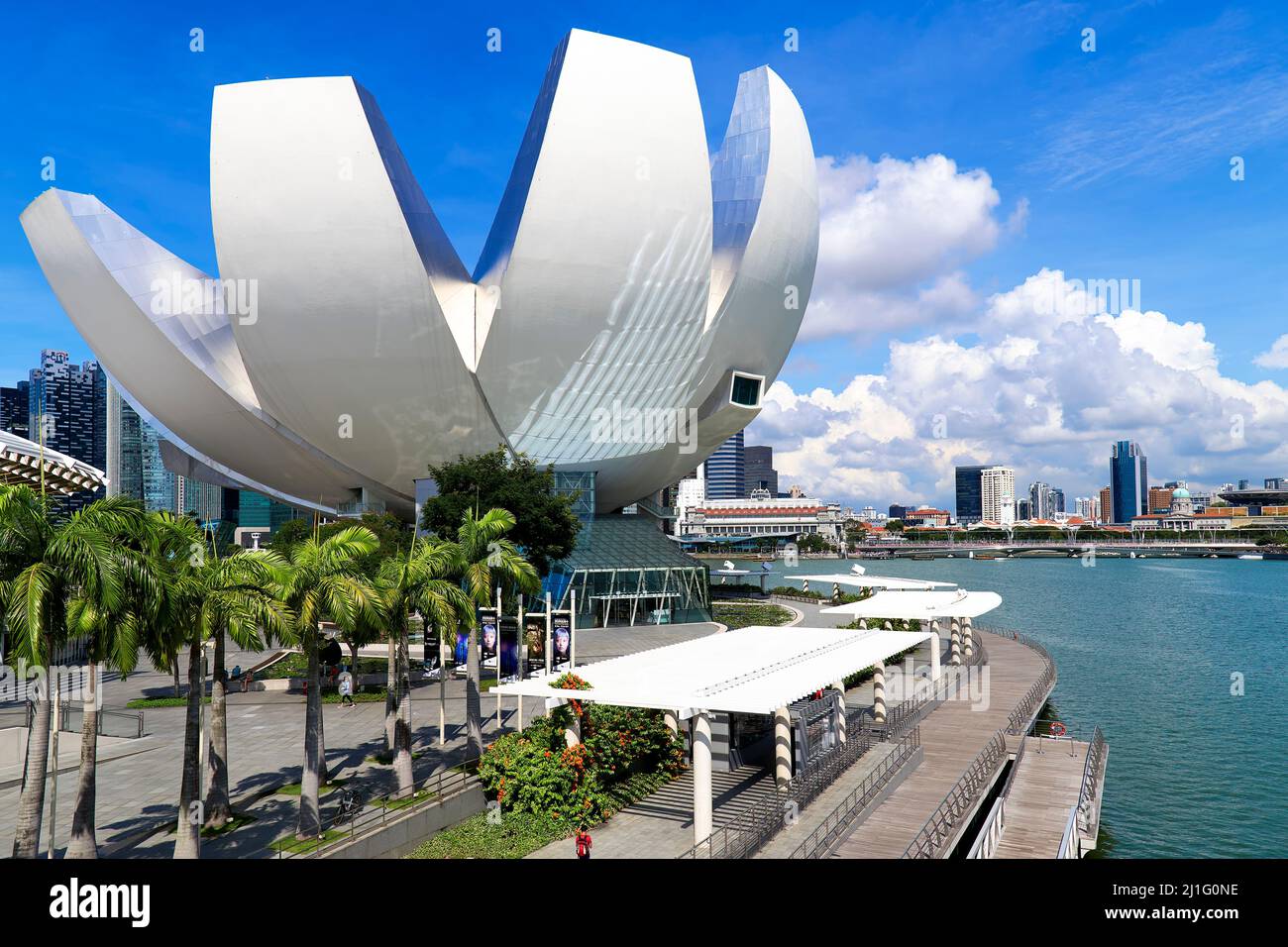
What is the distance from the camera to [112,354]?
41.3m

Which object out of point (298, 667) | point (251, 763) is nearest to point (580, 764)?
point (251, 763)

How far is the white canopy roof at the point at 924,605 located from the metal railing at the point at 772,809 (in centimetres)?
927

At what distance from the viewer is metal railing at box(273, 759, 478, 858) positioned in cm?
1253

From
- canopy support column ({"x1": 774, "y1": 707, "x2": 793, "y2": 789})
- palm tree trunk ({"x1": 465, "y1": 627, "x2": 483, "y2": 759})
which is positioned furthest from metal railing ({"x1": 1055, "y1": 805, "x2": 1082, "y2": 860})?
palm tree trunk ({"x1": 465, "y1": 627, "x2": 483, "y2": 759})

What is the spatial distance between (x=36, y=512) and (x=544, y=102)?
32959mm

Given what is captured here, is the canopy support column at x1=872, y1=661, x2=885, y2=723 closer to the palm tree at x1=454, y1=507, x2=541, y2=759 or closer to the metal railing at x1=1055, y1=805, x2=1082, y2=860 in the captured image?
the metal railing at x1=1055, y1=805, x2=1082, y2=860

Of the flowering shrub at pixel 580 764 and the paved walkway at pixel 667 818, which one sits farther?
the flowering shrub at pixel 580 764

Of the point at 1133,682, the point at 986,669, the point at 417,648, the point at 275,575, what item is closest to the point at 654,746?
the point at 275,575

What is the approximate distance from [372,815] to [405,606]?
3452mm

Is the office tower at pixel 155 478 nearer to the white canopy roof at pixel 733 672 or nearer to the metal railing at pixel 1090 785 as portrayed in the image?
the white canopy roof at pixel 733 672

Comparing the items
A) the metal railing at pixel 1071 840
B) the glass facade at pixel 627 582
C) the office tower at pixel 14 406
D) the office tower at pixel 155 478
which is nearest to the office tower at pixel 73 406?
the office tower at pixel 14 406

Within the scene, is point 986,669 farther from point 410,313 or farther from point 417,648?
point 410,313

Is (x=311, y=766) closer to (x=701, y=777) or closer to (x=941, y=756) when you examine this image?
(x=701, y=777)

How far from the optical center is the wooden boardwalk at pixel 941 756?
13680 millimetres
